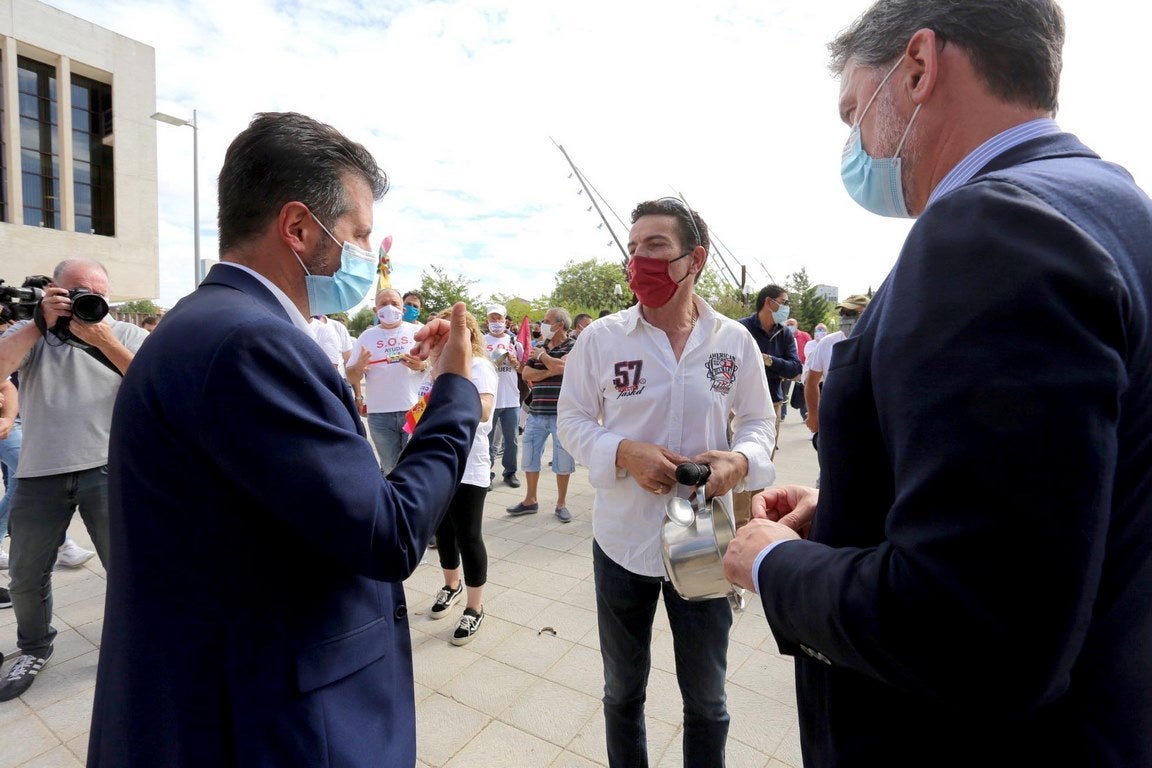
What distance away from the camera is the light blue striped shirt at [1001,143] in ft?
3.02

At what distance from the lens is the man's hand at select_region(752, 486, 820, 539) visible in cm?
131

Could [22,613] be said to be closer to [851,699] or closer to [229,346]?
[229,346]

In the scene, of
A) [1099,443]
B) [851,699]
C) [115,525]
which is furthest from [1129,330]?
[115,525]

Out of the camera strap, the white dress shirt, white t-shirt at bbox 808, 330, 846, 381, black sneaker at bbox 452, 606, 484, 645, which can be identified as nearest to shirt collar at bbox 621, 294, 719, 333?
the white dress shirt

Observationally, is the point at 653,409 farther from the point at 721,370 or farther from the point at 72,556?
the point at 72,556

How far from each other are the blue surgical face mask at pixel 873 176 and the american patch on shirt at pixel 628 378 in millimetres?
1116

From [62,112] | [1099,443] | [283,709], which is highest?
[62,112]

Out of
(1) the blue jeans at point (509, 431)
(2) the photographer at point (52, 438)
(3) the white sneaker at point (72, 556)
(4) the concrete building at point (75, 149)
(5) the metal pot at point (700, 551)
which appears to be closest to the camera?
(5) the metal pot at point (700, 551)

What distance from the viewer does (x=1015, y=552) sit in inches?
26.1

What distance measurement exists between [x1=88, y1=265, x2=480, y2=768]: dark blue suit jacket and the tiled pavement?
1795 mm

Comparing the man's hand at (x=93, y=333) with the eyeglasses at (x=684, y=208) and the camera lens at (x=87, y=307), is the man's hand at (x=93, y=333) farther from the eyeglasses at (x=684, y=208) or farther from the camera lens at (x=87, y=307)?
the eyeglasses at (x=684, y=208)

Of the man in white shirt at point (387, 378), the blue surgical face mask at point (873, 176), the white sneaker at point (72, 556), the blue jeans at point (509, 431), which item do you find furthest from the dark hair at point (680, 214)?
the white sneaker at point (72, 556)

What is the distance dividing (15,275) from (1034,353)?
34132 mm

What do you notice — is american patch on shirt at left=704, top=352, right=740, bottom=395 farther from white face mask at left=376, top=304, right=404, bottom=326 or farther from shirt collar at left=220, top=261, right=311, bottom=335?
white face mask at left=376, top=304, right=404, bottom=326
